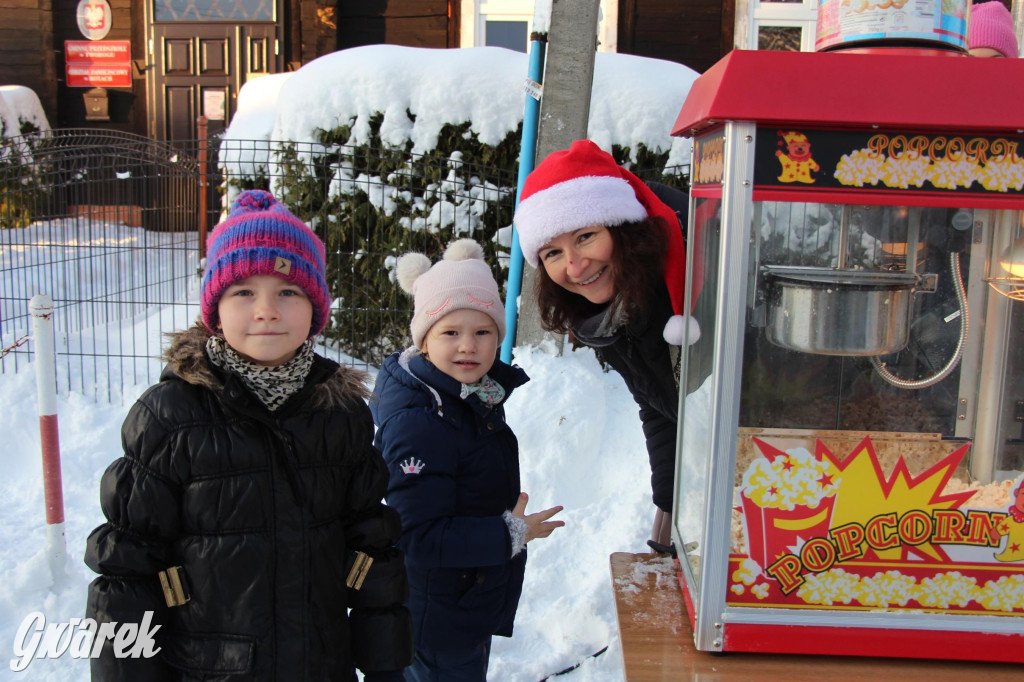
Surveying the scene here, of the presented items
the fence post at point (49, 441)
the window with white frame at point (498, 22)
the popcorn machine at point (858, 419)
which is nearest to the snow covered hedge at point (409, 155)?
the fence post at point (49, 441)

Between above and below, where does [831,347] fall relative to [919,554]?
above

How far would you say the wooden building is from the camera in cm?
842

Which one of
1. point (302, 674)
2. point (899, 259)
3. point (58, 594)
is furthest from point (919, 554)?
point (58, 594)

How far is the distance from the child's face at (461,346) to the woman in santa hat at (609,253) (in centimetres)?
20

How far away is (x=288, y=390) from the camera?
160 centimetres

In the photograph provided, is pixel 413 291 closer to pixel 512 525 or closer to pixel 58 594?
pixel 512 525

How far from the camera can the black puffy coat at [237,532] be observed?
1.45 metres

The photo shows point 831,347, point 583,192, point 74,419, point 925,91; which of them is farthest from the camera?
point 74,419

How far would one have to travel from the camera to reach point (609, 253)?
178 cm

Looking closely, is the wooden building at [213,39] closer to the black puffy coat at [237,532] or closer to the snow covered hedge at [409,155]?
the snow covered hedge at [409,155]

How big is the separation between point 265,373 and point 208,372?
0.35ft

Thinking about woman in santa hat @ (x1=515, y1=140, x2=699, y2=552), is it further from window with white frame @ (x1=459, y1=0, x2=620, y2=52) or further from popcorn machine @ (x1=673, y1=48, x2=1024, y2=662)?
window with white frame @ (x1=459, y1=0, x2=620, y2=52)

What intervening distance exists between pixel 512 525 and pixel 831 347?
855 millimetres

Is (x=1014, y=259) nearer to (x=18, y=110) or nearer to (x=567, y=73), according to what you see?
(x=567, y=73)
